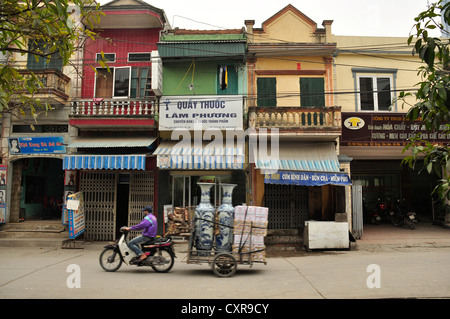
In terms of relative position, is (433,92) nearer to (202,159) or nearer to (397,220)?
(202,159)

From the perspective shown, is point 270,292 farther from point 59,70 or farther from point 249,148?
point 59,70

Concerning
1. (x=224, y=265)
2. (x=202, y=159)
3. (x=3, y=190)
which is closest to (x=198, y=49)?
(x=202, y=159)

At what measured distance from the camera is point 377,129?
13.6m

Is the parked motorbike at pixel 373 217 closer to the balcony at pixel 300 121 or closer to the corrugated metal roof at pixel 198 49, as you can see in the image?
the balcony at pixel 300 121

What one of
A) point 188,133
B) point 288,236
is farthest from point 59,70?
point 288,236

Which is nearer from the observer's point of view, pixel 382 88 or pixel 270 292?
pixel 270 292

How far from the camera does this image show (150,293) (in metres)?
6.12

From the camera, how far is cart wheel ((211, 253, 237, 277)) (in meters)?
7.50

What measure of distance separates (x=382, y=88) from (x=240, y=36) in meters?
6.57

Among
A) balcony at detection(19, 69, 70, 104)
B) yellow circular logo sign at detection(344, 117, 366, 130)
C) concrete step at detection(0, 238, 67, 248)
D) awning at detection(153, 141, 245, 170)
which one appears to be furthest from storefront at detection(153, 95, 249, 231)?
yellow circular logo sign at detection(344, 117, 366, 130)

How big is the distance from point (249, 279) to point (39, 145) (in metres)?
10.8

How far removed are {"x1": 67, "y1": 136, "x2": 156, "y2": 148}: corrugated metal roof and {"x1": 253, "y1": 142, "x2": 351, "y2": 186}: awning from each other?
4.47 m

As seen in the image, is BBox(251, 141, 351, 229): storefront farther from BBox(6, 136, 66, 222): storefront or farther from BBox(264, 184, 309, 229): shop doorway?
BBox(6, 136, 66, 222): storefront

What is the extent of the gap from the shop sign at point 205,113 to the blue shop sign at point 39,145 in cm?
436
